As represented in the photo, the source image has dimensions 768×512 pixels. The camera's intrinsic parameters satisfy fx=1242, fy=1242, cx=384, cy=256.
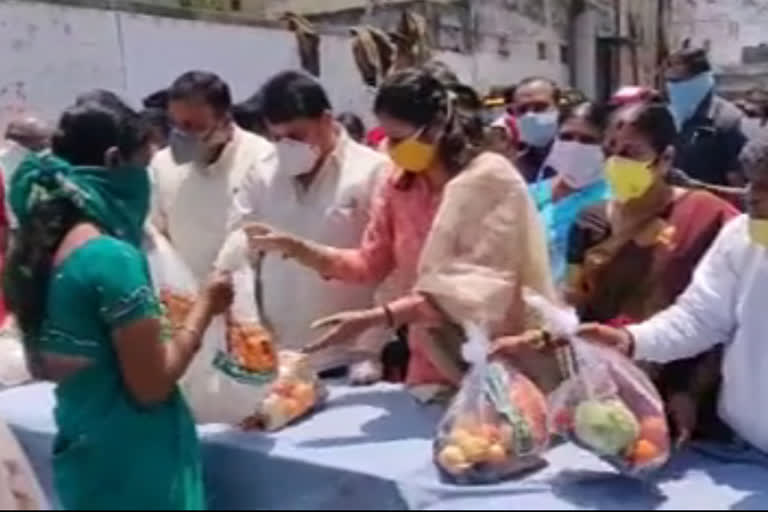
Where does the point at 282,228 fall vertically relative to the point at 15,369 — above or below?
above

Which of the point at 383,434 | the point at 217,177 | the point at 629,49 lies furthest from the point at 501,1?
the point at 383,434

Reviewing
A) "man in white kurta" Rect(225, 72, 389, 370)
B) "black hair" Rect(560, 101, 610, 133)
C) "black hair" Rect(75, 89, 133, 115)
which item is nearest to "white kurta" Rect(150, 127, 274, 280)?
"man in white kurta" Rect(225, 72, 389, 370)

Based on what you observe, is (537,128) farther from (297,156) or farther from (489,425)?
(489,425)

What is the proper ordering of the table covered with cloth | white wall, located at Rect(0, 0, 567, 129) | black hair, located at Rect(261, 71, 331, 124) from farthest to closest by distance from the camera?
1. white wall, located at Rect(0, 0, 567, 129)
2. black hair, located at Rect(261, 71, 331, 124)
3. the table covered with cloth

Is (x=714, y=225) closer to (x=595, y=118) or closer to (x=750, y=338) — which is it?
(x=750, y=338)

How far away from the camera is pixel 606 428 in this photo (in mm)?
2062

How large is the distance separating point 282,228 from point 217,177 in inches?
14.3

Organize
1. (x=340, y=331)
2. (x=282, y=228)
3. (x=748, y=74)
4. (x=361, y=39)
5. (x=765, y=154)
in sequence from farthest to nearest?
(x=748, y=74)
(x=361, y=39)
(x=282, y=228)
(x=340, y=331)
(x=765, y=154)

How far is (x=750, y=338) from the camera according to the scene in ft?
7.45

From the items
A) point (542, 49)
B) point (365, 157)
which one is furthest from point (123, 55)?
point (542, 49)

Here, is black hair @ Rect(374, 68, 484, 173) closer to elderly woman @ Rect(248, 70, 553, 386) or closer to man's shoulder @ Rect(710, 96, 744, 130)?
elderly woman @ Rect(248, 70, 553, 386)

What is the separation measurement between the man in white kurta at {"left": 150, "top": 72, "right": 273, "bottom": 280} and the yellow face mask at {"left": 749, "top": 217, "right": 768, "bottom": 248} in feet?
4.16

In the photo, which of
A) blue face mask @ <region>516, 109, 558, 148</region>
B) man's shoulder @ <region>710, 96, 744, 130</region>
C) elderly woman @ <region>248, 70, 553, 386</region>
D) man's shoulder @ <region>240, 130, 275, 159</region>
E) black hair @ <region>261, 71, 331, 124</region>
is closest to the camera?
elderly woman @ <region>248, 70, 553, 386</region>

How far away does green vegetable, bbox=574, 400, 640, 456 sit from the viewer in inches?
81.3
